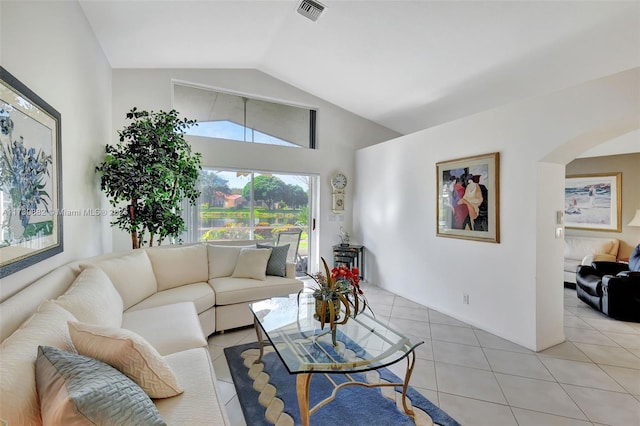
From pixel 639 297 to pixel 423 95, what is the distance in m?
3.45

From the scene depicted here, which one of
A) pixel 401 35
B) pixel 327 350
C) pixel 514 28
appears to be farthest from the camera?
pixel 401 35

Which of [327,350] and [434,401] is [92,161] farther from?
[434,401]

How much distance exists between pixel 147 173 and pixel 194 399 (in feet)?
7.92

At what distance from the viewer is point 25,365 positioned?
95 centimetres

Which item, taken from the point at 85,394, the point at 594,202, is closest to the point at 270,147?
the point at 85,394

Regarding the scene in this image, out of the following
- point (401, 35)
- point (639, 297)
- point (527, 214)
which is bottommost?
point (639, 297)

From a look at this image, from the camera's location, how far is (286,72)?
4449 mm

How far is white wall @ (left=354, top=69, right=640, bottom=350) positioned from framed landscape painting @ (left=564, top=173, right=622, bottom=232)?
10.1ft

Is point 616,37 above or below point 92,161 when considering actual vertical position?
above

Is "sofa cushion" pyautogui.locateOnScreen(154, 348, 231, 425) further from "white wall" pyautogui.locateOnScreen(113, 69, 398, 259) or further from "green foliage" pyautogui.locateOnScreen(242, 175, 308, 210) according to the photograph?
"green foliage" pyautogui.locateOnScreen(242, 175, 308, 210)

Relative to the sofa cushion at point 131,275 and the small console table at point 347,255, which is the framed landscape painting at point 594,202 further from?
the sofa cushion at point 131,275

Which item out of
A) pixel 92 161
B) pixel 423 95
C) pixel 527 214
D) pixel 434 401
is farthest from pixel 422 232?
pixel 92 161

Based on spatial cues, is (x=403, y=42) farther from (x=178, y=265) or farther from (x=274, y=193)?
(x=178, y=265)

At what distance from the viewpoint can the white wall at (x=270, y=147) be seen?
374 centimetres
